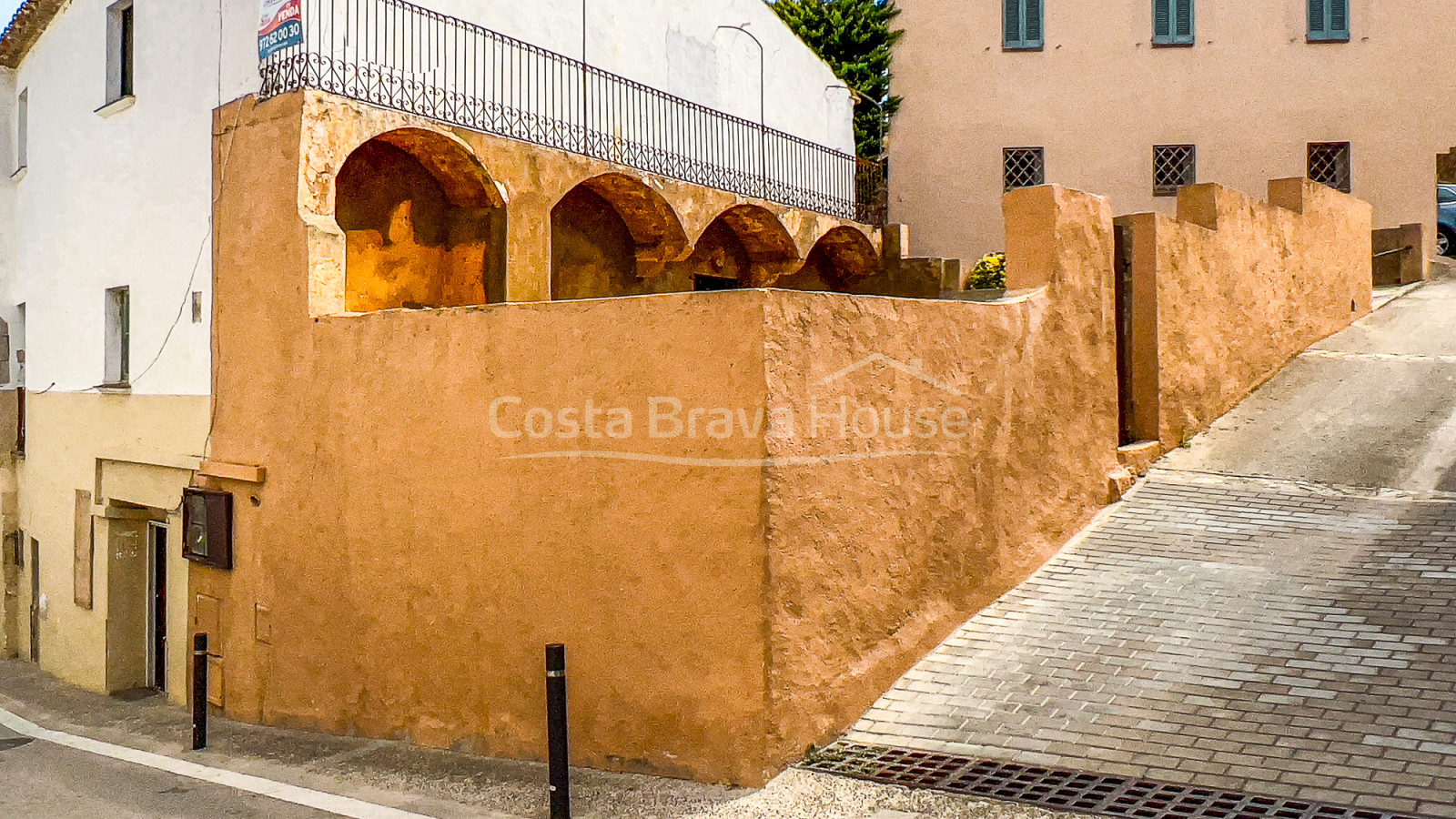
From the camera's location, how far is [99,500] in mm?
12688

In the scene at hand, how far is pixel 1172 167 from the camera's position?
19125 millimetres

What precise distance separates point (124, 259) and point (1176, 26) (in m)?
16.5

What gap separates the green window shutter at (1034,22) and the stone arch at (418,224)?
12087 millimetres

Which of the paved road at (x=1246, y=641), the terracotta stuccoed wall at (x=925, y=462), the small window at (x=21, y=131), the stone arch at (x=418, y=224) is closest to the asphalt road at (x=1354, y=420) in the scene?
the paved road at (x=1246, y=641)

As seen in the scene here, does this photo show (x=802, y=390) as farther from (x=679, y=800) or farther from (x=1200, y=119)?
(x=1200, y=119)

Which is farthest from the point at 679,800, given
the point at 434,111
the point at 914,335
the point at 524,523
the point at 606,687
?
the point at 434,111

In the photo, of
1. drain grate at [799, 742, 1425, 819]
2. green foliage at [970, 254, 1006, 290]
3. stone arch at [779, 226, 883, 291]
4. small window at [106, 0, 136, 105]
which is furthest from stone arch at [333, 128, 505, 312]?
green foliage at [970, 254, 1006, 290]

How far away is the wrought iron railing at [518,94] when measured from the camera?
999cm

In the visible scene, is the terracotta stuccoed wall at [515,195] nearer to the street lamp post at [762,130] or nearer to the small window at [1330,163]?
the street lamp post at [762,130]

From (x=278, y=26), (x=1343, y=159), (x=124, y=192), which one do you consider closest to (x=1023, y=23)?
(x=1343, y=159)

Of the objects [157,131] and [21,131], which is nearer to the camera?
[157,131]

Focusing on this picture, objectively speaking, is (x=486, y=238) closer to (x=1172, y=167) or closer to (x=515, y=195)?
(x=515, y=195)

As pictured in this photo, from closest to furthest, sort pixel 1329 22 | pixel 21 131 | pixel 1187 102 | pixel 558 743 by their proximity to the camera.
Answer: pixel 558 743, pixel 21 131, pixel 1329 22, pixel 1187 102

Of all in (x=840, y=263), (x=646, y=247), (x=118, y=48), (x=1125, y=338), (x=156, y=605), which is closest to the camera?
(x=1125, y=338)
